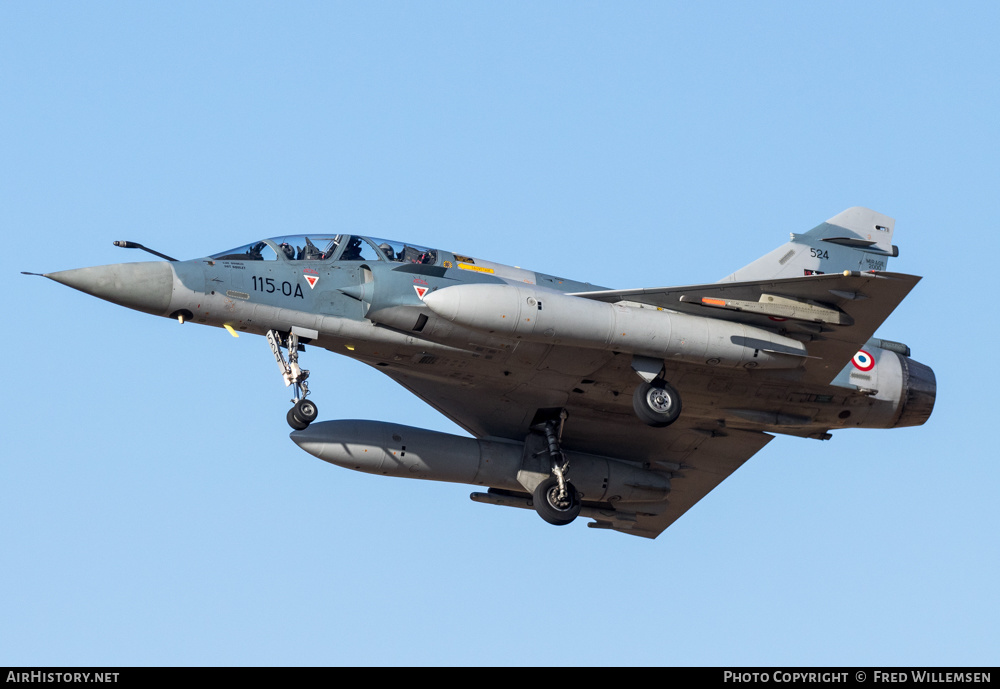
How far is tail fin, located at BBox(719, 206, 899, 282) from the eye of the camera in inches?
800

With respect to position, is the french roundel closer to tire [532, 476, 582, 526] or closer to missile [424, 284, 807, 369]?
missile [424, 284, 807, 369]

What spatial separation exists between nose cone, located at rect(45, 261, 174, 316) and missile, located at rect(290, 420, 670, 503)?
10.7 ft

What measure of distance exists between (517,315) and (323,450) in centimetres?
434

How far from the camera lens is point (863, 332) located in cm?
1842

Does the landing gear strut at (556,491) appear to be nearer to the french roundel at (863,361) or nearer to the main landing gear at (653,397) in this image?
the main landing gear at (653,397)

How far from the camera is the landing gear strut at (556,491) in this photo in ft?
64.0

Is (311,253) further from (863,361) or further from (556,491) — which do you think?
(863,361)

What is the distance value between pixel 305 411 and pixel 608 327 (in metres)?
4.22

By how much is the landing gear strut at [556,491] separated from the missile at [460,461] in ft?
1.08

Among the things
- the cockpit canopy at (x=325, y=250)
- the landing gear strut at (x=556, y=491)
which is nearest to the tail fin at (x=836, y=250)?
the landing gear strut at (x=556, y=491)

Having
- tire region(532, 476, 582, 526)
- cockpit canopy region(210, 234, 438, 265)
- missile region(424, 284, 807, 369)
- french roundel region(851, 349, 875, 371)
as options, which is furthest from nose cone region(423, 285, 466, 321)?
french roundel region(851, 349, 875, 371)

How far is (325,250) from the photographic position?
17.4 meters

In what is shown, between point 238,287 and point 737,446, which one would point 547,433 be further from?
point 238,287
